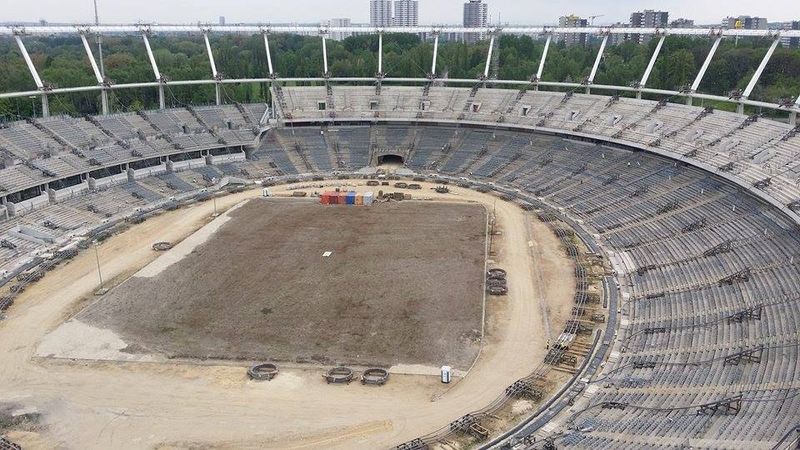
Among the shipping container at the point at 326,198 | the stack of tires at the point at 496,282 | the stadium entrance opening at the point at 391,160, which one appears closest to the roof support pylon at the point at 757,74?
the stack of tires at the point at 496,282

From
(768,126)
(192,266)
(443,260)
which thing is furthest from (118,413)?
A: (768,126)

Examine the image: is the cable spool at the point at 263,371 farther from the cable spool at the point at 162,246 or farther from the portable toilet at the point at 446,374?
the cable spool at the point at 162,246

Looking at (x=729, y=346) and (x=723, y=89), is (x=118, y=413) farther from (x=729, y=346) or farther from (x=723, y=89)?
(x=723, y=89)

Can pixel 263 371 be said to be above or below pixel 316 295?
below

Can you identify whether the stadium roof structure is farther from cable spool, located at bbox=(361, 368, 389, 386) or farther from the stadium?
cable spool, located at bbox=(361, 368, 389, 386)

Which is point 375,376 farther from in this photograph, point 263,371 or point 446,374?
point 263,371

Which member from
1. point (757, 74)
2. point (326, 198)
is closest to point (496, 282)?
point (326, 198)

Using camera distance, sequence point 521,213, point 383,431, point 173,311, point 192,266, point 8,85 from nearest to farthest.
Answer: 1. point 383,431
2. point 173,311
3. point 192,266
4. point 521,213
5. point 8,85
